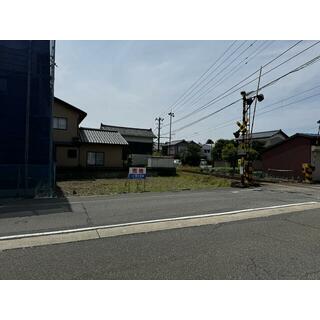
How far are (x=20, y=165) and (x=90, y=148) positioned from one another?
10925mm

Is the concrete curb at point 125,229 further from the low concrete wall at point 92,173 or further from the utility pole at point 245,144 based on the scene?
the low concrete wall at point 92,173

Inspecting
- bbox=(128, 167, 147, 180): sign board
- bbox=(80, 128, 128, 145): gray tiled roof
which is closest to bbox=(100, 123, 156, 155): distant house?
bbox=(80, 128, 128, 145): gray tiled roof

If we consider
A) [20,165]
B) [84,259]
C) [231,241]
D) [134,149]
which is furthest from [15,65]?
[134,149]

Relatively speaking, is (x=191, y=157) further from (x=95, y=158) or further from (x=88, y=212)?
(x=88, y=212)

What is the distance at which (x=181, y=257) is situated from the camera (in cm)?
403

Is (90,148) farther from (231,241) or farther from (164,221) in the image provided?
(231,241)

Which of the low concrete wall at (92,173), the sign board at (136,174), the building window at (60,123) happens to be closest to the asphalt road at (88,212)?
the sign board at (136,174)

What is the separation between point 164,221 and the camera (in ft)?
21.0

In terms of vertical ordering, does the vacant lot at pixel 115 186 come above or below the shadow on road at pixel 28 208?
above

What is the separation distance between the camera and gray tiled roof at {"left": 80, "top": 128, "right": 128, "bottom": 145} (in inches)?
870

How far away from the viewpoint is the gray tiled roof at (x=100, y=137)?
72.5 feet

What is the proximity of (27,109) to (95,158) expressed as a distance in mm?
10428

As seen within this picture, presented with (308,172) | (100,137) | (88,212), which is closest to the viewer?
(88,212)

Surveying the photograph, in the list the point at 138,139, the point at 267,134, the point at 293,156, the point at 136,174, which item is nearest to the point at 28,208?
the point at 136,174
